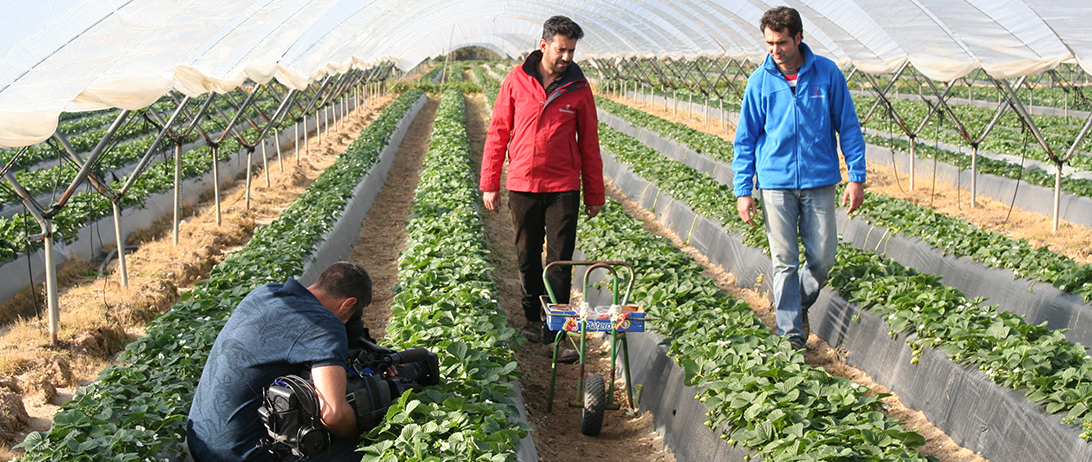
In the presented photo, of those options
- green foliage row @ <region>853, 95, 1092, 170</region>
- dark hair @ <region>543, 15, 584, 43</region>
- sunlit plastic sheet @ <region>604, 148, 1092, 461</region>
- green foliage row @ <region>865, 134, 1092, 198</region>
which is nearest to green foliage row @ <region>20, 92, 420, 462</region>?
dark hair @ <region>543, 15, 584, 43</region>

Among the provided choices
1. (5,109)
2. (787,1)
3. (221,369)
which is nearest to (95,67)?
(5,109)

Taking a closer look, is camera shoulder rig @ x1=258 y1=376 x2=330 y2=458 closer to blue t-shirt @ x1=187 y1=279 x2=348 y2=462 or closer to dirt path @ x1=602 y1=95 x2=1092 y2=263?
blue t-shirt @ x1=187 y1=279 x2=348 y2=462

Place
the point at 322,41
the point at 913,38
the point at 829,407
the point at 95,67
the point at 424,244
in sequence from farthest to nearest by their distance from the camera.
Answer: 1. the point at 322,41
2. the point at 913,38
3. the point at 424,244
4. the point at 95,67
5. the point at 829,407

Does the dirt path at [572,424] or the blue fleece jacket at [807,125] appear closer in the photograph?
the dirt path at [572,424]

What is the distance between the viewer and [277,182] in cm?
1326

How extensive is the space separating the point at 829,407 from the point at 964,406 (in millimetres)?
1168

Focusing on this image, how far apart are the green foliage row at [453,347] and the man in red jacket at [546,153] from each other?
1.77 ft

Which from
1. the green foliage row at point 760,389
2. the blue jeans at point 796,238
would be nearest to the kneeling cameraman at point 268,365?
the green foliage row at point 760,389

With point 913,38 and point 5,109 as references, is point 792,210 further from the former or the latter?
point 913,38

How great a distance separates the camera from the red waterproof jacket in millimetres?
5020

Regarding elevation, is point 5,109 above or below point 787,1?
below

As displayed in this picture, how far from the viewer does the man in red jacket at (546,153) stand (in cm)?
502

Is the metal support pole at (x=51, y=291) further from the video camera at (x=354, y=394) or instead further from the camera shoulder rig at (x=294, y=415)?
the camera shoulder rig at (x=294, y=415)

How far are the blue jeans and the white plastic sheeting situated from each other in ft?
14.0
